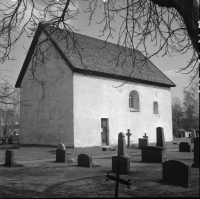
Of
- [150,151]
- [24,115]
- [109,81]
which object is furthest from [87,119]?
[150,151]

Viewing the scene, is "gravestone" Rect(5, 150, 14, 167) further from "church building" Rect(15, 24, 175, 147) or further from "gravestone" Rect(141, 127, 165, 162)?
"church building" Rect(15, 24, 175, 147)

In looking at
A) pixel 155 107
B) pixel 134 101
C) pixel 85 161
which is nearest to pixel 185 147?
pixel 85 161

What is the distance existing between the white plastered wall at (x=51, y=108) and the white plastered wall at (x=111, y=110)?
69cm

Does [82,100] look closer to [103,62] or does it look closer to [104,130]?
[104,130]

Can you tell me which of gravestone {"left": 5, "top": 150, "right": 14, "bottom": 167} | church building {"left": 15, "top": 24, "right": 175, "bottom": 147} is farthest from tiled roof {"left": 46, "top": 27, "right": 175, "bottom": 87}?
gravestone {"left": 5, "top": 150, "right": 14, "bottom": 167}

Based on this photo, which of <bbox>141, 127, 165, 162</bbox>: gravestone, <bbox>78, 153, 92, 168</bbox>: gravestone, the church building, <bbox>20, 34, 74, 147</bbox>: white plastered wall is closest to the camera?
<bbox>78, 153, 92, 168</bbox>: gravestone

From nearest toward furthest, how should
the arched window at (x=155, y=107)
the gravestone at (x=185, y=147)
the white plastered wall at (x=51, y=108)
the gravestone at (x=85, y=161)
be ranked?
the gravestone at (x=85, y=161), the gravestone at (x=185, y=147), the white plastered wall at (x=51, y=108), the arched window at (x=155, y=107)

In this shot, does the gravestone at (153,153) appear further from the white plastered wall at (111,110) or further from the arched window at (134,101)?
the arched window at (134,101)

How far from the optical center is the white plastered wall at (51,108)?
1919cm

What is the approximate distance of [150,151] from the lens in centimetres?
1077

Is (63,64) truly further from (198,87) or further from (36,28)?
(198,87)

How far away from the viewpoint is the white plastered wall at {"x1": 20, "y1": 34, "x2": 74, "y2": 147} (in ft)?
63.0

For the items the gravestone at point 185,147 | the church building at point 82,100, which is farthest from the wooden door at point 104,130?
the gravestone at point 185,147

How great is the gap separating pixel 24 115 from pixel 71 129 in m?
5.84
